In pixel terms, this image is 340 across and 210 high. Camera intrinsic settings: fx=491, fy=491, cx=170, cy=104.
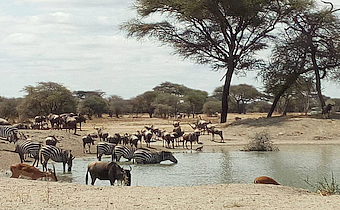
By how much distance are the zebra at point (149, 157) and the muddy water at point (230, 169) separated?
28 cm

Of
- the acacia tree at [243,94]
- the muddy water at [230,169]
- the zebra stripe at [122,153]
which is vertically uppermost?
the acacia tree at [243,94]

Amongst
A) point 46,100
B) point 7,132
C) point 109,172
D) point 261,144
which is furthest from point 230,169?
point 46,100

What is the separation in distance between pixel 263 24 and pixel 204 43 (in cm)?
450

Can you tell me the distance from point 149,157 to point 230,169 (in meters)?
3.39

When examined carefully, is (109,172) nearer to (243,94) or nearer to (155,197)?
(155,197)

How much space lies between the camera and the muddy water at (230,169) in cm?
1402

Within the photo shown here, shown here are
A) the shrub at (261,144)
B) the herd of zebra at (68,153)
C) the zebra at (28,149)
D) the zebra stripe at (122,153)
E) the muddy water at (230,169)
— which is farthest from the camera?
the shrub at (261,144)

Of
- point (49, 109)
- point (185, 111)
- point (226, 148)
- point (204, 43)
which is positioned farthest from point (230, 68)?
point (185, 111)

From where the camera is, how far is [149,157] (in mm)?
18234

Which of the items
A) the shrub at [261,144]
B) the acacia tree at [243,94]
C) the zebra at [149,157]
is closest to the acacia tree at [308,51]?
the shrub at [261,144]

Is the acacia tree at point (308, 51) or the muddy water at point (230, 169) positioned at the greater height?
the acacia tree at point (308, 51)

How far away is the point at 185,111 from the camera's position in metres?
62.5

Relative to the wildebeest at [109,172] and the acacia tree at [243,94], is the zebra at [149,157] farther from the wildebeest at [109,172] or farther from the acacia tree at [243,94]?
the acacia tree at [243,94]

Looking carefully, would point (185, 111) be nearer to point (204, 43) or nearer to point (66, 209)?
point (204, 43)
